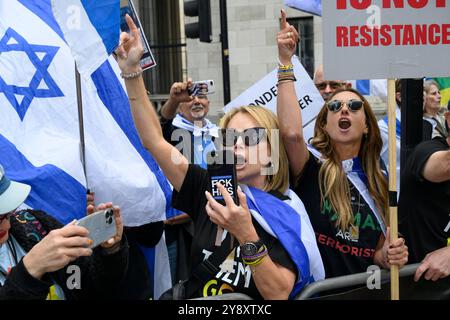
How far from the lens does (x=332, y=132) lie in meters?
3.61

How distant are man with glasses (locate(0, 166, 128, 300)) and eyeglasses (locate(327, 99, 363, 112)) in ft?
4.49

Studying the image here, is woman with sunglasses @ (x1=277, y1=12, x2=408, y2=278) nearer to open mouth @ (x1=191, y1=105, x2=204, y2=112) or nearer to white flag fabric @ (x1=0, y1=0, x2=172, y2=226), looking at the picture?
white flag fabric @ (x1=0, y1=0, x2=172, y2=226)

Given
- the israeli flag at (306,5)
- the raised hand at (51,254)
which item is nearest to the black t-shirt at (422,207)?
the raised hand at (51,254)

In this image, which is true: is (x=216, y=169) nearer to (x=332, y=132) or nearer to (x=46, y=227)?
(x=46, y=227)

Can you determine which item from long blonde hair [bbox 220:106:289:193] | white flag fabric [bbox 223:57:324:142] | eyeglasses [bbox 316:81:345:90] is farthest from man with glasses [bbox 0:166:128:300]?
eyeglasses [bbox 316:81:345:90]

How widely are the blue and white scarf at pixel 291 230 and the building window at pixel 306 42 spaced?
35.9 ft

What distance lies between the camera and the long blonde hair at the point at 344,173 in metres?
3.31

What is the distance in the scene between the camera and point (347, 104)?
11.8 feet

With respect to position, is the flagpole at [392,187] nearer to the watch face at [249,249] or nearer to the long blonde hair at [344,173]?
the long blonde hair at [344,173]

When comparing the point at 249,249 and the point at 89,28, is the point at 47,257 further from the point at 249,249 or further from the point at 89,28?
the point at 89,28

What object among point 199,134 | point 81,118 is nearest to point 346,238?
point 81,118

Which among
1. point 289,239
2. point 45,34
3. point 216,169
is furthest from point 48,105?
point 289,239

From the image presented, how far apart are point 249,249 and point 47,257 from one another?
789 mm
